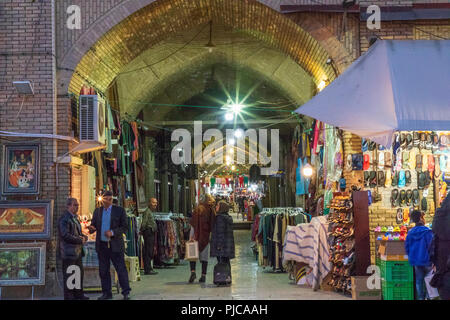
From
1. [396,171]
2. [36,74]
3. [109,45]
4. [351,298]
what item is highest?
[109,45]

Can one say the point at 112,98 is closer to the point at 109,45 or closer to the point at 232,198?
the point at 109,45

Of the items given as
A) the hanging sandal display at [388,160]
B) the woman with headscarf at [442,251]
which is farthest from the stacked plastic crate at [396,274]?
the woman with headscarf at [442,251]

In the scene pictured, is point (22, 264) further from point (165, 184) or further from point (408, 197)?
point (165, 184)

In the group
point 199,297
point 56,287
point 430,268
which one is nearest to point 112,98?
point 56,287

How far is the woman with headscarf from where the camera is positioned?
5855 mm

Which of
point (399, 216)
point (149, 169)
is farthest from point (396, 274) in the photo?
point (149, 169)

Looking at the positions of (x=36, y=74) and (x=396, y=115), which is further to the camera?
(x=36, y=74)

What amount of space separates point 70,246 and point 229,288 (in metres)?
2.88

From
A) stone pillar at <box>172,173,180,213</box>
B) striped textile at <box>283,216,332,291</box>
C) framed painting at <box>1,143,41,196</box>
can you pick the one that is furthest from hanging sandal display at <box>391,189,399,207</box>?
stone pillar at <box>172,173,180,213</box>

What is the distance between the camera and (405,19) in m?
10.4

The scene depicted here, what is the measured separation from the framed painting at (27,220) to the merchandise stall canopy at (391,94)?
436 centimetres

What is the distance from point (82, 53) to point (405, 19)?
214 inches

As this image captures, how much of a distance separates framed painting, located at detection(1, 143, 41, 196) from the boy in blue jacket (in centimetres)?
586

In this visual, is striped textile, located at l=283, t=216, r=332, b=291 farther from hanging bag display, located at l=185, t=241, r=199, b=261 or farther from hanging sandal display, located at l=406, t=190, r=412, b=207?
hanging bag display, located at l=185, t=241, r=199, b=261
